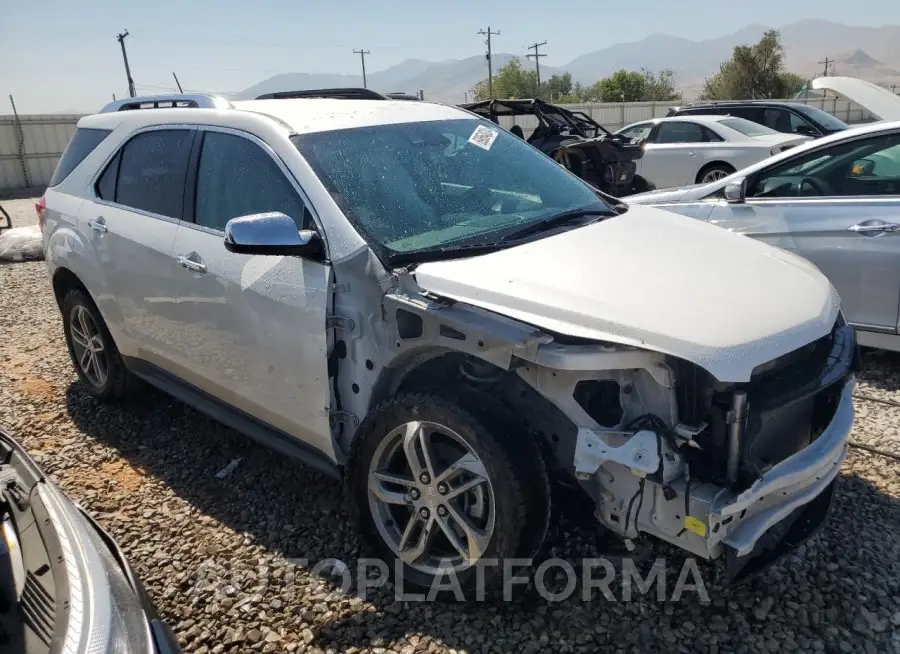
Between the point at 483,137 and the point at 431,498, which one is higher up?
the point at 483,137

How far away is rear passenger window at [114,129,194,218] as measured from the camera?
3.70 m

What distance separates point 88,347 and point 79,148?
1274 mm

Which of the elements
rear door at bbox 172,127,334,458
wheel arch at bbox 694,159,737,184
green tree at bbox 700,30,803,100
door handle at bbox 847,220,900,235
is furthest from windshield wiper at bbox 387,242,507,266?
green tree at bbox 700,30,803,100

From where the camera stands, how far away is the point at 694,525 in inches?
85.2

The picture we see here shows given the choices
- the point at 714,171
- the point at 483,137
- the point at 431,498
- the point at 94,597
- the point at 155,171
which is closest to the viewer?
the point at 94,597

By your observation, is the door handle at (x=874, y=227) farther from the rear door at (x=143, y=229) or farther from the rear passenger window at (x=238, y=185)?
the rear door at (x=143, y=229)

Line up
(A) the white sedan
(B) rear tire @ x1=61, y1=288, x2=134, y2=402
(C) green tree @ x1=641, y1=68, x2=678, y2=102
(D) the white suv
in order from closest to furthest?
1. (D) the white suv
2. (B) rear tire @ x1=61, y1=288, x2=134, y2=402
3. (A) the white sedan
4. (C) green tree @ x1=641, y1=68, x2=678, y2=102

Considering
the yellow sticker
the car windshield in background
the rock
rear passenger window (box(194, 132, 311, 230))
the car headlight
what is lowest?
the rock

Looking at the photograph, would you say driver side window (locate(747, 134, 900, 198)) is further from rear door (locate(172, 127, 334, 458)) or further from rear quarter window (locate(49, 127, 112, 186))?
rear quarter window (locate(49, 127, 112, 186))

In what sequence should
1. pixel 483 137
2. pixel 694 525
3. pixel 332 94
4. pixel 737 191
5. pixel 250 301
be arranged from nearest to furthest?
pixel 694 525 < pixel 250 301 < pixel 483 137 < pixel 737 191 < pixel 332 94

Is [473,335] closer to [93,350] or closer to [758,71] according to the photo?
[93,350]

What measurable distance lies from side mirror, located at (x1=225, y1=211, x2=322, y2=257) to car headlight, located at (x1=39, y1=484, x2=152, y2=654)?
1.10m

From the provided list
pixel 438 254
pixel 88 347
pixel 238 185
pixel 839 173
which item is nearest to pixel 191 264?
pixel 238 185

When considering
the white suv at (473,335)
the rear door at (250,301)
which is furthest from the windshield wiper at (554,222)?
the rear door at (250,301)
